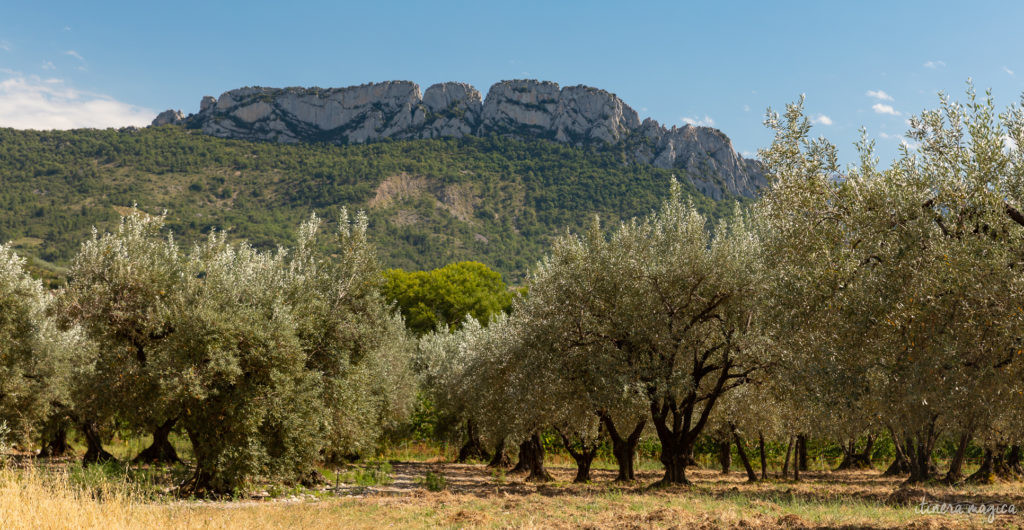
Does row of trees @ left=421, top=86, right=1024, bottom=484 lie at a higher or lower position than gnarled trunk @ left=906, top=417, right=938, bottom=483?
higher

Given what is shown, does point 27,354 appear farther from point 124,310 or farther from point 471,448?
point 471,448

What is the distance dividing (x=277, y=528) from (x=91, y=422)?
19.7 metres

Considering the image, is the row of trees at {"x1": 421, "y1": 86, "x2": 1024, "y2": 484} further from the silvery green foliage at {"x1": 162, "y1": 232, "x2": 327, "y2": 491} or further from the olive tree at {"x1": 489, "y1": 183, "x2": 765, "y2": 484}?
the silvery green foliage at {"x1": 162, "y1": 232, "x2": 327, "y2": 491}

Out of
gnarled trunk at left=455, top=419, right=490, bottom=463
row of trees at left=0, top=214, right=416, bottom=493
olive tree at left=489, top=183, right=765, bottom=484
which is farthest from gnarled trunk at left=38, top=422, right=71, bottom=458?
olive tree at left=489, top=183, right=765, bottom=484

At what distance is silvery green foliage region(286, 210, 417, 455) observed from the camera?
20625mm

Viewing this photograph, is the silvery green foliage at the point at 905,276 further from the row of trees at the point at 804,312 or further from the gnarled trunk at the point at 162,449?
the gnarled trunk at the point at 162,449

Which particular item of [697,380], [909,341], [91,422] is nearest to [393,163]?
[91,422]

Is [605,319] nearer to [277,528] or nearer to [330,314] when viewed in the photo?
[330,314]

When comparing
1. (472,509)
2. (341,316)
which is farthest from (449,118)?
(472,509)

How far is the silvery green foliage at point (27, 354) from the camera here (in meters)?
22.2

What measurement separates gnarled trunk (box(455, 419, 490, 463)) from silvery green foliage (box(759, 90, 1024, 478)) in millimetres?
29047

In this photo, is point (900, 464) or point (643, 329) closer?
point (643, 329)

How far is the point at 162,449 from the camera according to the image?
79.3ft

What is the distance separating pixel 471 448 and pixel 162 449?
2254cm
